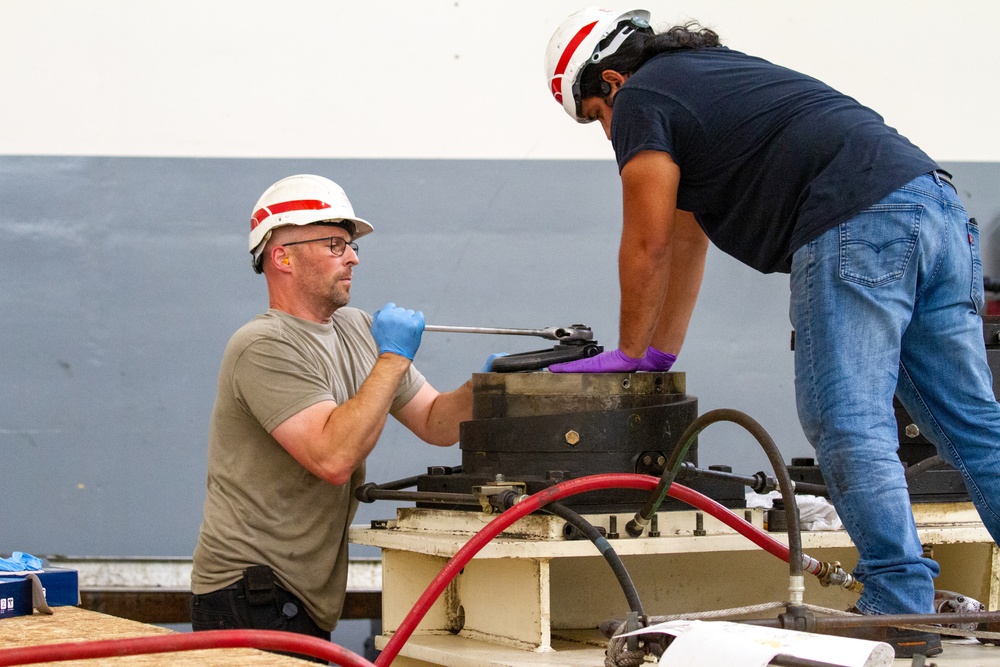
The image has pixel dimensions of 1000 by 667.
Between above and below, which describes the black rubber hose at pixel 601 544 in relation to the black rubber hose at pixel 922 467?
below

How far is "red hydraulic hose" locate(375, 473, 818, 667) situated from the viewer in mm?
1512

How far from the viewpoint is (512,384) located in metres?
1.82

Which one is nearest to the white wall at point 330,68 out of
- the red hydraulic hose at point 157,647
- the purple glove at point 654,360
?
the purple glove at point 654,360

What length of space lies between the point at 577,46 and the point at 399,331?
2.05 feet

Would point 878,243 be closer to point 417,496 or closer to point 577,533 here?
point 577,533

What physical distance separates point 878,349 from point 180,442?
1993 millimetres

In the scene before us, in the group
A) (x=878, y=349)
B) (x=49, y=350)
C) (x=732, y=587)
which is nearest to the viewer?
(x=878, y=349)

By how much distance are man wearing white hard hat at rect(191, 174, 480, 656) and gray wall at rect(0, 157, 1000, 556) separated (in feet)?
2.28

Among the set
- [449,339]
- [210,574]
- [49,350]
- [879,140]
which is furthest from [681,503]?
[49,350]

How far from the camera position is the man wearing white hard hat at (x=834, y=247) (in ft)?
4.82

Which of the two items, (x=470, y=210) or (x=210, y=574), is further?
(x=470, y=210)

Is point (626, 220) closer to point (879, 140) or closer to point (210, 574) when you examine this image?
point (879, 140)

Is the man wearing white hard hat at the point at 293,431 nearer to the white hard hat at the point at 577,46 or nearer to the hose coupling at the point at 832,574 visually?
the white hard hat at the point at 577,46

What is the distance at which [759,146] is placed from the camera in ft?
5.48
